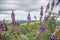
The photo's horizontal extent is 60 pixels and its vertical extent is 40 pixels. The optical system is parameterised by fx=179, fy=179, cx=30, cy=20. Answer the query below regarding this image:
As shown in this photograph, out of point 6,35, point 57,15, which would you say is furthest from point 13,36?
point 57,15

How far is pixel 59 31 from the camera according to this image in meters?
1.25

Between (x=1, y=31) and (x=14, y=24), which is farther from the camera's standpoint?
(x=14, y=24)

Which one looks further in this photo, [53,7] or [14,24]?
[53,7]

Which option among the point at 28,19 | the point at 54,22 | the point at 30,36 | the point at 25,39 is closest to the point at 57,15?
the point at 54,22

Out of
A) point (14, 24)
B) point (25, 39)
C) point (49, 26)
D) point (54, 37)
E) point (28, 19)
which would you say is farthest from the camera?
point (28, 19)

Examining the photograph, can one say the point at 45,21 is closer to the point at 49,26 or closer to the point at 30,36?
the point at 49,26

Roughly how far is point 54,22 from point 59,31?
964 mm

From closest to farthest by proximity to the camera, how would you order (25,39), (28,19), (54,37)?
1. (54,37)
2. (25,39)
3. (28,19)

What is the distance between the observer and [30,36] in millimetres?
1908

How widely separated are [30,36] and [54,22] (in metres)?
0.44

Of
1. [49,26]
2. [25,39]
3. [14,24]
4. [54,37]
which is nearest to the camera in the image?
[54,37]

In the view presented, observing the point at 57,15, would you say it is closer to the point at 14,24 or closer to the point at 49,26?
the point at 49,26

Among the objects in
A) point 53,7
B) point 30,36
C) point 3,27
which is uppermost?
point 53,7

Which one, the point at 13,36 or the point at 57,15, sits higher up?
the point at 57,15
